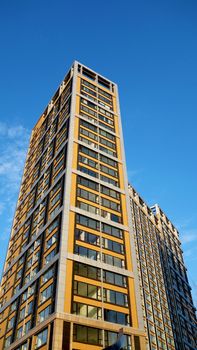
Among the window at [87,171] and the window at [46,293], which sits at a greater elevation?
the window at [87,171]

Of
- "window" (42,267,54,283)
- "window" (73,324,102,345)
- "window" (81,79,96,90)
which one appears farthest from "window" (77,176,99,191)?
"window" (81,79,96,90)

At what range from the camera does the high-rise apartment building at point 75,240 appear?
136 ft

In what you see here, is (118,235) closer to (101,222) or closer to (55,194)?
(101,222)

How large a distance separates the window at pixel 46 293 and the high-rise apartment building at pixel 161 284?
105ft

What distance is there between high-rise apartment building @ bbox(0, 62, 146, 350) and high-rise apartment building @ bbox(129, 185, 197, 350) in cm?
2834

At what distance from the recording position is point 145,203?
10550cm

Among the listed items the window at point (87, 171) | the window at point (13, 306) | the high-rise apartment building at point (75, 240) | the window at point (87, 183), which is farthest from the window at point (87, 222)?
the window at point (13, 306)

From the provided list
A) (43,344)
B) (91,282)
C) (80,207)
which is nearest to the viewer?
(43,344)

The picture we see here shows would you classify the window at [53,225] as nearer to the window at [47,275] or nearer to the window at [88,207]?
the window at [88,207]

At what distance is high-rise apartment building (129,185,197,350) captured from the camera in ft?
250

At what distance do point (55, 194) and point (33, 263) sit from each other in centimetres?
1141

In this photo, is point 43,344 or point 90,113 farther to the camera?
point 90,113

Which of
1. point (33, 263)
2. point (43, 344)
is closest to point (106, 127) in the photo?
point (33, 263)

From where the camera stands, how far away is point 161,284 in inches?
3536
